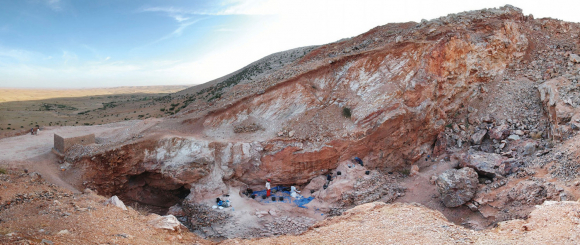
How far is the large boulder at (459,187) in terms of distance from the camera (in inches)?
445

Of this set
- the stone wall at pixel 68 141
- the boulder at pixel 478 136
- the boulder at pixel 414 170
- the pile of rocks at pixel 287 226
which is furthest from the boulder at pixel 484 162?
the stone wall at pixel 68 141

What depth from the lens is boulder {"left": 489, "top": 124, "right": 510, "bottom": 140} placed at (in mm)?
14086

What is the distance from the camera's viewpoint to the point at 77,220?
23.6ft

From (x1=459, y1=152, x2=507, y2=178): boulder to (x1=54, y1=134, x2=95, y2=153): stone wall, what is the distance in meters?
18.0

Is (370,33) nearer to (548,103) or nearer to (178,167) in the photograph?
(548,103)

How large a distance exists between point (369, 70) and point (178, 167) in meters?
10.8

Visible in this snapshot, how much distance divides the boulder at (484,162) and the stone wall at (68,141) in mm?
18026

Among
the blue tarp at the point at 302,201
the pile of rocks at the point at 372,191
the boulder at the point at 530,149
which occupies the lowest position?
the blue tarp at the point at 302,201

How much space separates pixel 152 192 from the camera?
14523mm

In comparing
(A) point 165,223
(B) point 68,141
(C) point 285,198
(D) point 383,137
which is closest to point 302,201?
(C) point 285,198

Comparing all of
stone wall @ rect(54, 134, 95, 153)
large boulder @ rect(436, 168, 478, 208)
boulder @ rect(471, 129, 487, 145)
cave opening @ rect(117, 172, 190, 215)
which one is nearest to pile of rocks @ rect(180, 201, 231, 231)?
cave opening @ rect(117, 172, 190, 215)

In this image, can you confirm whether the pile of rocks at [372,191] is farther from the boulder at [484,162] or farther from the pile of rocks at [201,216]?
the pile of rocks at [201,216]

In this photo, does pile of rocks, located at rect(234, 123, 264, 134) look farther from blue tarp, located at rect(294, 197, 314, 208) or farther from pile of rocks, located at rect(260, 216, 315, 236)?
pile of rocks, located at rect(260, 216, 315, 236)

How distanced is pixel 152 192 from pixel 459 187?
1409 centimetres
